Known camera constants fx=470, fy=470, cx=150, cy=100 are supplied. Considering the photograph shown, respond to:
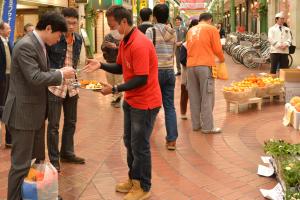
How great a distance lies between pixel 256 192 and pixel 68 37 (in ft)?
8.65

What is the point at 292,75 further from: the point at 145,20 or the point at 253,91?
the point at 145,20

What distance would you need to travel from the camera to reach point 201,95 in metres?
7.28

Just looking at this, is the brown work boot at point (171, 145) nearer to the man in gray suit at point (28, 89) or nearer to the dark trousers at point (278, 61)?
the man in gray suit at point (28, 89)

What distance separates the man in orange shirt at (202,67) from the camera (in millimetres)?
7035

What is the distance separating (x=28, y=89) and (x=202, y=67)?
3.81 metres

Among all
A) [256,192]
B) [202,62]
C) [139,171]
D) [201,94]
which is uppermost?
[202,62]

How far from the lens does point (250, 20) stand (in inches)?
1722

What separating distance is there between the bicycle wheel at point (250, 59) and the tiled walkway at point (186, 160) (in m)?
9.13

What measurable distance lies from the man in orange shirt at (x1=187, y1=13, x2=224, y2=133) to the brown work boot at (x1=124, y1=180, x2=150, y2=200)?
9.29 ft

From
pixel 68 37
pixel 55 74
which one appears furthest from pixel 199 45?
pixel 55 74

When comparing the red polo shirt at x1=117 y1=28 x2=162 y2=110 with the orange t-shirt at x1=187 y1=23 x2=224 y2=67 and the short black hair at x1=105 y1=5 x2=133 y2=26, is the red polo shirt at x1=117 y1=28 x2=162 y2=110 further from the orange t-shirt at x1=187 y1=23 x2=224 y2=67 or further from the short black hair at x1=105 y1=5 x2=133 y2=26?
the orange t-shirt at x1=187 y1=23 x2=224 y2=67

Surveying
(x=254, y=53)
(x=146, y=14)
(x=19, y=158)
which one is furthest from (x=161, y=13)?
(x=254, y=53)

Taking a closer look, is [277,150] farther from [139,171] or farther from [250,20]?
[250,20]

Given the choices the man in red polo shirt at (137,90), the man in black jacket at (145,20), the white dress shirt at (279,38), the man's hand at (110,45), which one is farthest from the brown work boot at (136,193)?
the white dress shirt at (279,38)
